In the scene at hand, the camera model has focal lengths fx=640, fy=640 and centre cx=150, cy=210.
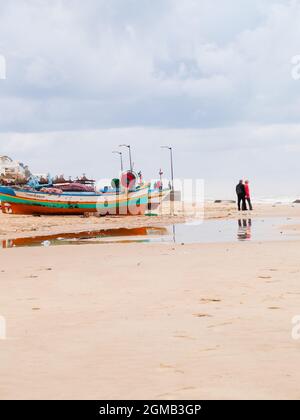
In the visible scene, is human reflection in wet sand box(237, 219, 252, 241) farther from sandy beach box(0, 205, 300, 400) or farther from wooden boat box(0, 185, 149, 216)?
wooden boat box(0, 185, 149, 216)

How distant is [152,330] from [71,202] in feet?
121

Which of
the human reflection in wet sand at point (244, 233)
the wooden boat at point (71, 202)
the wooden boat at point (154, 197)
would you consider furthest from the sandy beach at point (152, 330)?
the wooden boat at point (154, 197)

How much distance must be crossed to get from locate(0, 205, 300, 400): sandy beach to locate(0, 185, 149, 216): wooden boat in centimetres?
3006

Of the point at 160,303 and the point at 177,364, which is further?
the point at 160,303

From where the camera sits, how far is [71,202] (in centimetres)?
4366

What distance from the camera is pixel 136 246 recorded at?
18.7 metres

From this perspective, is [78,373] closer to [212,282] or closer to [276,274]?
[212,282]
